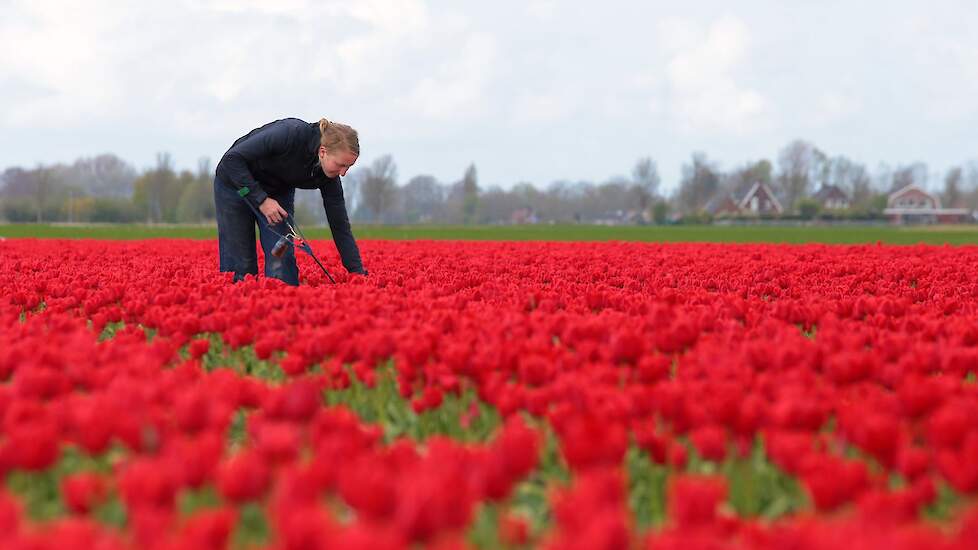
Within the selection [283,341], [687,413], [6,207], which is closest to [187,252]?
[283,341]

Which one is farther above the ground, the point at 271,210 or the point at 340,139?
the point at 340,139

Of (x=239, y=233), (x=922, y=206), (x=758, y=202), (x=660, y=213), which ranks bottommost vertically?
(x=239, y=233)

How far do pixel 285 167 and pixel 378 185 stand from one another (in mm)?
89941

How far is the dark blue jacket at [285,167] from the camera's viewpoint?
739cm

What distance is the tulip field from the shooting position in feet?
5.77

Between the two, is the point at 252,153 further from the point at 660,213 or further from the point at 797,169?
the point at 797,169

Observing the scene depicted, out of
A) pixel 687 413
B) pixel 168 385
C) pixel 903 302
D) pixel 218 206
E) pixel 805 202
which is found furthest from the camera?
pixel 805 202

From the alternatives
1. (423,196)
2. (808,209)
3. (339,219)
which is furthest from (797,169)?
→ (339,219)

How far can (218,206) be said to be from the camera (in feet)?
26.3

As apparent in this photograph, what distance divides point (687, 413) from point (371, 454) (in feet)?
3.00

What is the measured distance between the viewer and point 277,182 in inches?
316

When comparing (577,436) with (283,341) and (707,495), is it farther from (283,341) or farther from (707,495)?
(283,341)

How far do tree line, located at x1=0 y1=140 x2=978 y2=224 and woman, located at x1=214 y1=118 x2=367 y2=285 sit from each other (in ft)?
232

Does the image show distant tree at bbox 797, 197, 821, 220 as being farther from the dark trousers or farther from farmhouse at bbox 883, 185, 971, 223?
the dark trousers
